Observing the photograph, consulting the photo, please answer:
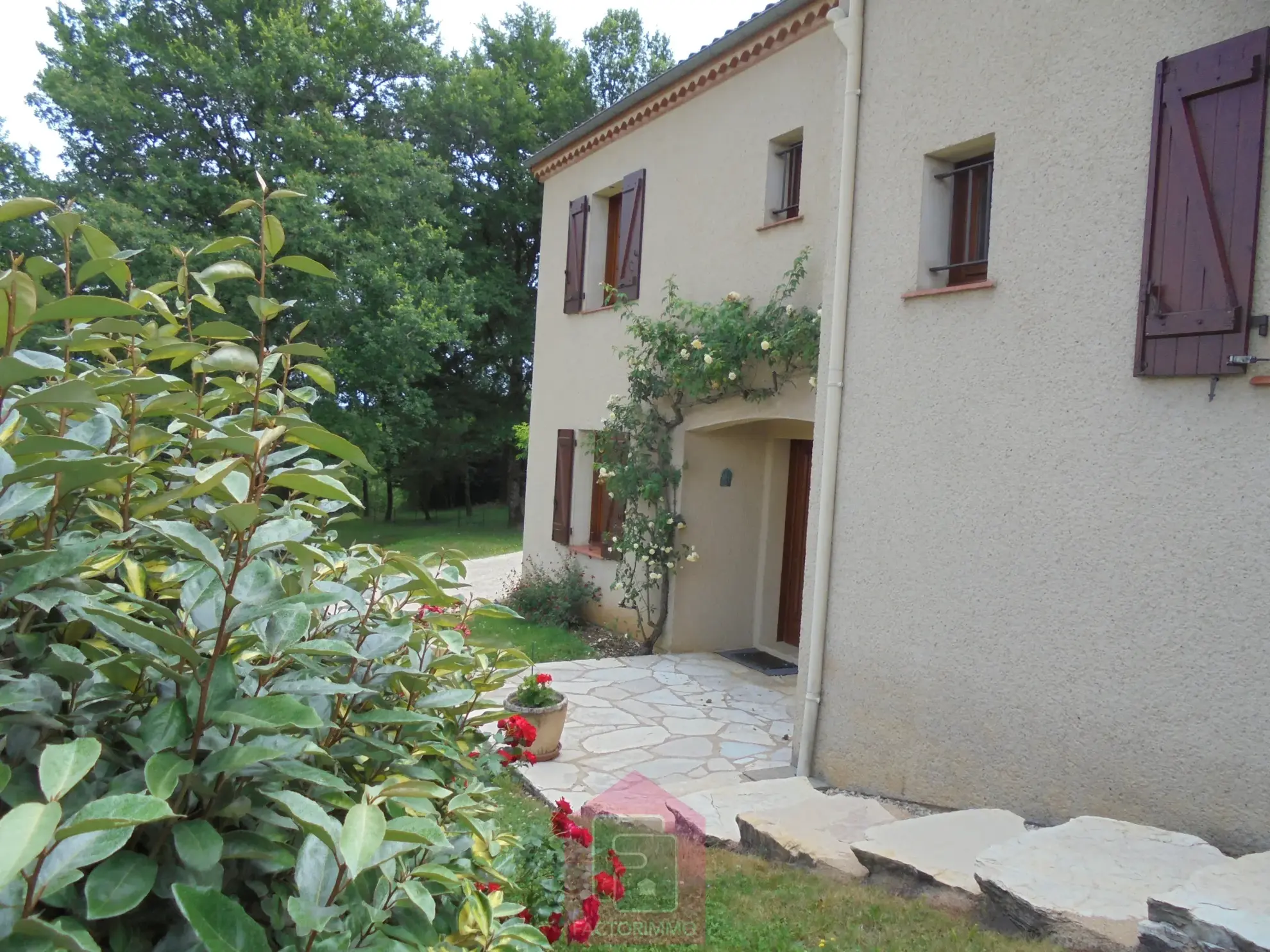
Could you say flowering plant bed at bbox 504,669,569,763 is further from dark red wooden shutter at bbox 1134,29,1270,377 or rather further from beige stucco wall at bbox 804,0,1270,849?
dark red wooden shutter at bbox 1134,29,1270,377

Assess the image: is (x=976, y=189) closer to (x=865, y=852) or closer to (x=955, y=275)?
Answer: (x=955, y=275)

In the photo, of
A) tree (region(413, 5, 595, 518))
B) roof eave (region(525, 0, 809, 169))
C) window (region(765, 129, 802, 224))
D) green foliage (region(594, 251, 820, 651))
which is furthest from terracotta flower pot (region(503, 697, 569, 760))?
tree (region(413, 5, 595, 518))

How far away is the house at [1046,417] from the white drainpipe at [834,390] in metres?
0.02

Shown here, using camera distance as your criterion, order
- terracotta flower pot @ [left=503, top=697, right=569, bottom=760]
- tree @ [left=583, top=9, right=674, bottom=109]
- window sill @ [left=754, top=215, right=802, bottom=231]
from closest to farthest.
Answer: terracotta flower pot @ [left=503, top=697, right=569, bottom=760] < window sill @ [left=754, top=215, right=802, bottom=231] < tree @ [left=583, top=9, right=674, bottom=109]

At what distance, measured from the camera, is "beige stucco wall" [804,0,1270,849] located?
3.78m

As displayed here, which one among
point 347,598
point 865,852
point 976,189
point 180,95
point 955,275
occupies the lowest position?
point 865,852

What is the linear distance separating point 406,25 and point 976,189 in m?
18.2

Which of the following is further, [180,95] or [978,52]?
[180,95]

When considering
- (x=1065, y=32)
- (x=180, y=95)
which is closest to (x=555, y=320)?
(x=1065, y=32)

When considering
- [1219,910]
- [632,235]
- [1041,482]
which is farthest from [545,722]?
[632,235]

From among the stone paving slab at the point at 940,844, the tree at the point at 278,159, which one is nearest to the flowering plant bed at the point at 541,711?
the stone paving slab at the point at 940,844

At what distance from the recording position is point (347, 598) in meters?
1.43

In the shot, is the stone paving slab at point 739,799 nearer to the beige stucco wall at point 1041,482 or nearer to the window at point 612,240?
the beige stucco wall at point 1041,482

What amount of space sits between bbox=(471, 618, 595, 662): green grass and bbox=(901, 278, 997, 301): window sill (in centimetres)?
486
